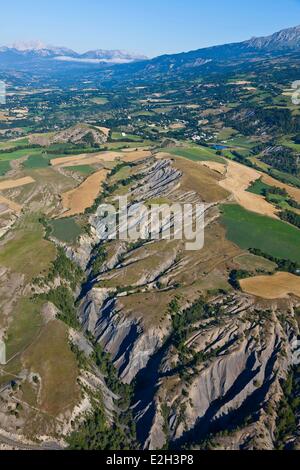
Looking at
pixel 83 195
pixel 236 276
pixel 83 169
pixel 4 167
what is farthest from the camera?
pixel 4 167

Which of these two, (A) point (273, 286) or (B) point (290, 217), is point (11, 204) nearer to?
(B) point (290, 217)

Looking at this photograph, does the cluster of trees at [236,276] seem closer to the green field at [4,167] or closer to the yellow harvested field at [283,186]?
the yellow harvested field at [283,186]

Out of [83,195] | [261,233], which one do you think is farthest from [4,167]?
[261,233]

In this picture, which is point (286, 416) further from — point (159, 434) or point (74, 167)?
point (74, 167)

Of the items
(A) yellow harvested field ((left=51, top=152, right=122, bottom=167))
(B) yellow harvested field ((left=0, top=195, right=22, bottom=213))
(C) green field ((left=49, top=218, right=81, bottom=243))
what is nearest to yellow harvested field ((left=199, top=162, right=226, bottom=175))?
(A) yellow harvested field ((left=51, top=152, right=122, bottom=167))

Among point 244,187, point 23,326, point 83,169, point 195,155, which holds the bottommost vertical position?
point 23,326

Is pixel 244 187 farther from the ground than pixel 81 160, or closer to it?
closer to it
